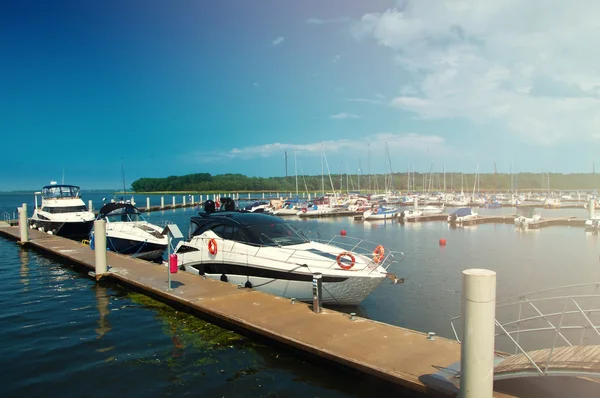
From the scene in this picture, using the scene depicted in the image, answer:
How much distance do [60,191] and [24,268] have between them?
18.9 m

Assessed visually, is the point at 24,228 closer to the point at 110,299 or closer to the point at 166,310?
the point at 110,299

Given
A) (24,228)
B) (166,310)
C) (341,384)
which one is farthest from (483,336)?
(24,228)

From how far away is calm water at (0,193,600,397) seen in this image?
311 inches

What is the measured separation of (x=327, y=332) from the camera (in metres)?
9.05

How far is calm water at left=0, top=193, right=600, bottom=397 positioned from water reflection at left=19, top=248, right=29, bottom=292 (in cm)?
4

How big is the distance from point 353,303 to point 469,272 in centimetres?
859

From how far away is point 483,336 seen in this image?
5406 mm

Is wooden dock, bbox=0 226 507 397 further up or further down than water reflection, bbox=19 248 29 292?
further up

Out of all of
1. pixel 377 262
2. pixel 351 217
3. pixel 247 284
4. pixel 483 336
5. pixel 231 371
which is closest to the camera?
pixel 483 336

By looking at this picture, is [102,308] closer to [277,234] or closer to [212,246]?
[212,246]

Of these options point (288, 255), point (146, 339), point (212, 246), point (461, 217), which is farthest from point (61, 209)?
point (461, 217)

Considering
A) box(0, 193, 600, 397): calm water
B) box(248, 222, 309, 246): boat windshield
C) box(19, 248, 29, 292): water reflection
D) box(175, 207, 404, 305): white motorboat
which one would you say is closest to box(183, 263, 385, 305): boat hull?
box(175, 207, 404, 305): white motorboat

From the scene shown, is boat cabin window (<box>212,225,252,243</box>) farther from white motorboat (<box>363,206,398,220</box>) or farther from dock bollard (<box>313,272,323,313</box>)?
white motorboat (<box>363,206,398,220</box>)

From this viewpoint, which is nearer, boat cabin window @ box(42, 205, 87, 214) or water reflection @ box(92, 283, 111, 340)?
water reflection @ box(92, 283, 111, 340)
